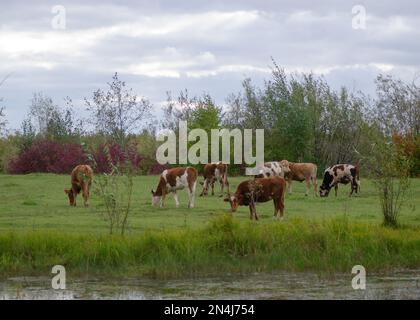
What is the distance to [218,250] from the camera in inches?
781

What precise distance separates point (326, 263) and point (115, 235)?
4785 millimetres

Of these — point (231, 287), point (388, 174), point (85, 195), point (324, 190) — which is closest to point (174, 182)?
point (85, 195)

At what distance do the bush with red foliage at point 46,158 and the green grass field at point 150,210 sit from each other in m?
14.4

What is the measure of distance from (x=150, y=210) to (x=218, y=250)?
319 inches

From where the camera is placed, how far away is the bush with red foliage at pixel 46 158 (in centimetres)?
5291

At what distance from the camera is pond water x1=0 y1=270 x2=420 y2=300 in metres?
16.2

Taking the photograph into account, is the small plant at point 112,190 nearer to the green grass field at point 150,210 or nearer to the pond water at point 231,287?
the green grass field at point 150,210

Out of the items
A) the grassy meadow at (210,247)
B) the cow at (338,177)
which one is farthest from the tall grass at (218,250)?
the cow at (338,177)

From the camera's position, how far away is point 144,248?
19.5 m

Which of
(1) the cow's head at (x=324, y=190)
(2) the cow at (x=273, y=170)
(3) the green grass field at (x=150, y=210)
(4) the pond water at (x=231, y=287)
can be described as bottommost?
(4) the pond water at (x=231, y=287)

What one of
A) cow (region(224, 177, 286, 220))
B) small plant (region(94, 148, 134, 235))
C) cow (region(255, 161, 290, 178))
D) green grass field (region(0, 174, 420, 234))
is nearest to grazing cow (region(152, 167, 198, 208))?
green grass field (region(0, 174, 420, 234))

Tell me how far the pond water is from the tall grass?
513mm

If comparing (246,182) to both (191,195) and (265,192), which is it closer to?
(265,192)
